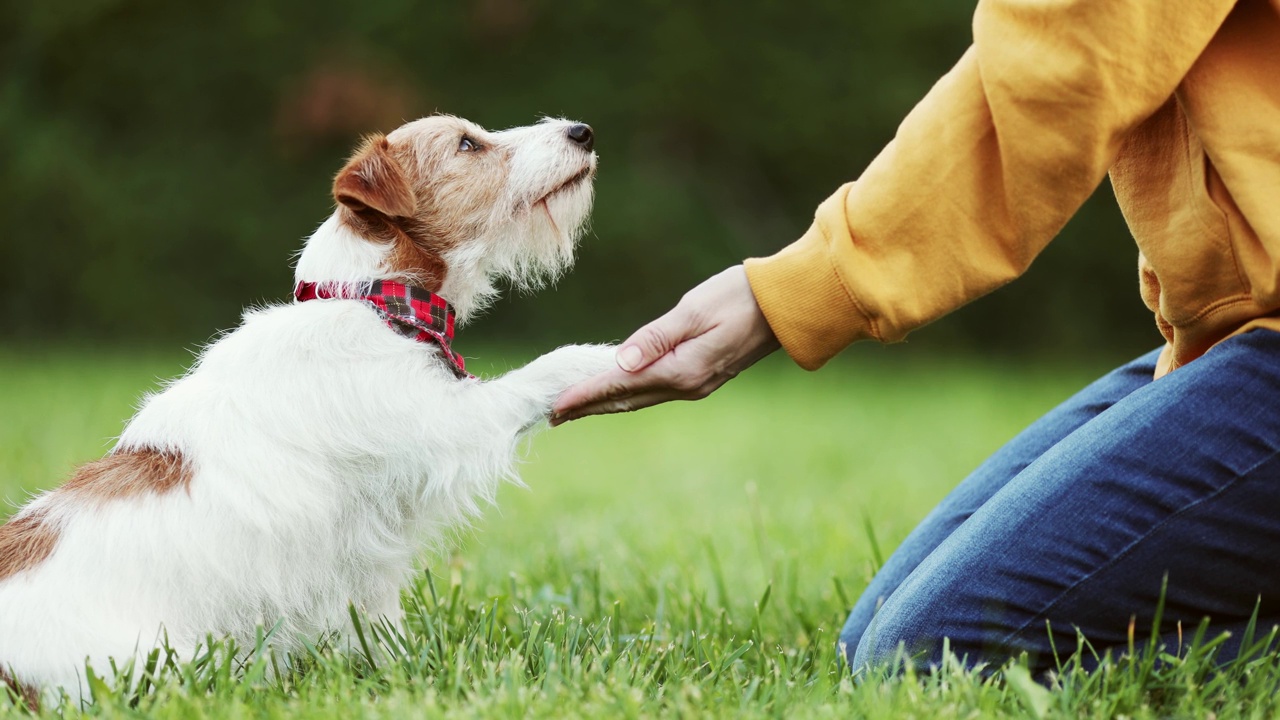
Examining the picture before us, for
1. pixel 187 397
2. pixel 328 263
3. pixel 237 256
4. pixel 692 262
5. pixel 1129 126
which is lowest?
pixel 1129 126

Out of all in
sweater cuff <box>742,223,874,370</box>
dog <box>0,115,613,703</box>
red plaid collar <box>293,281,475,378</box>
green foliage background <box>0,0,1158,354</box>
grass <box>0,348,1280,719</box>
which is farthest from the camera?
green foliage background <box>0,0,1158,354</box>

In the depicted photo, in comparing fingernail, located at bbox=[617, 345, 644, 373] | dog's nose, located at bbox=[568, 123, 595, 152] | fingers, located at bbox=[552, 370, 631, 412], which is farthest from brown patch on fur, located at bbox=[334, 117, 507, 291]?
fingernail, located at bbox=[617, 345, 644, 373]

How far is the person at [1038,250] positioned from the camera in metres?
1.91

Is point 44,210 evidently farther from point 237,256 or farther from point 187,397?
point 187,397

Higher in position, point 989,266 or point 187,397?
point 187,397

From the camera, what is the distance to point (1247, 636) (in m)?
2.14

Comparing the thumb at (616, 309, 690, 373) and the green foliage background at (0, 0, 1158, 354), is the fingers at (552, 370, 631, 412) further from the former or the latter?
the green foliage background at (0, 0, 1158, 354)

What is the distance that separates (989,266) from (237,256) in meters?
11.6

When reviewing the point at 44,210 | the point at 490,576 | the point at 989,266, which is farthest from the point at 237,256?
the point at 989,266

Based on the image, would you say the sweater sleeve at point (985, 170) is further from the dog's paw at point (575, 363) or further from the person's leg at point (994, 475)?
the person's leg at point (994, 475)

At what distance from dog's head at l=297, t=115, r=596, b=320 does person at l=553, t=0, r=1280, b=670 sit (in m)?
0.55

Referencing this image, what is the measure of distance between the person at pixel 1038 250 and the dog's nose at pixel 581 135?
30.6 inches

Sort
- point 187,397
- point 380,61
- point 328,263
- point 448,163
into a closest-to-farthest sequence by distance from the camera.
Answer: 1. point 187,397
2. point 328,263
3. point 448,163
4. point 380,61

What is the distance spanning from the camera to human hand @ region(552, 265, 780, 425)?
7.20 feet
